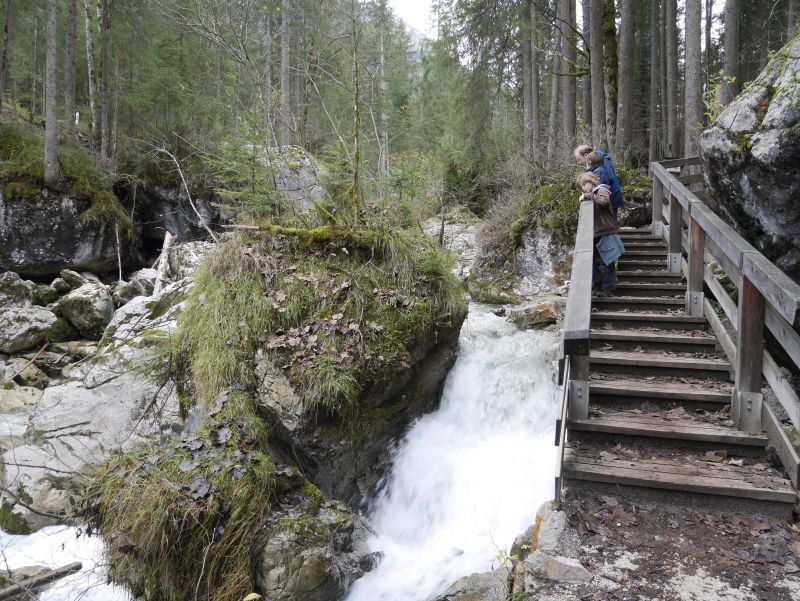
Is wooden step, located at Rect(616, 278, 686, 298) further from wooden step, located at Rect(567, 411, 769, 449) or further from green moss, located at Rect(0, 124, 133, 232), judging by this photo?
green moss, located at Rect(0, 124, 133, 232)

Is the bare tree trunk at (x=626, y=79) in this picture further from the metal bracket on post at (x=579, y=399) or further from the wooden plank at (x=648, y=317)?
the metal bracket on post at (x=579, y=399)

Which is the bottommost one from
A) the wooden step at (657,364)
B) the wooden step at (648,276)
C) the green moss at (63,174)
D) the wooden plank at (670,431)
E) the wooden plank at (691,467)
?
the wooden plank at (691,467)

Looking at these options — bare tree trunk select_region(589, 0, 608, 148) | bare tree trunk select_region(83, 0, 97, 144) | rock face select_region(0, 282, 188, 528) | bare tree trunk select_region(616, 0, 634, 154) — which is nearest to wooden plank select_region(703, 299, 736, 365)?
rock face select_region(0, 282, 188, 528)

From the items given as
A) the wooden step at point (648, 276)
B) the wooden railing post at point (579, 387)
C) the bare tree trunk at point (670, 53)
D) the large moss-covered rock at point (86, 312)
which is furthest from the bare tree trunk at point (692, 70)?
the large moss-covered rock at point (86, 312)

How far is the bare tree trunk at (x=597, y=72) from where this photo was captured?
1139cm

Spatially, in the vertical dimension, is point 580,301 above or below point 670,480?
above

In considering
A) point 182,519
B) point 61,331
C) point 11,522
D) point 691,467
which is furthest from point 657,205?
point 61,331

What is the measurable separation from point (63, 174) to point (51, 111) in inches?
73.0

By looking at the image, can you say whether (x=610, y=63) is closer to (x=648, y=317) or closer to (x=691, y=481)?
(x=648, y=317)

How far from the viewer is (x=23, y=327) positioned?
31.9 feet

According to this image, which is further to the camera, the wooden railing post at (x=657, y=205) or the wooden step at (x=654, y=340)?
the wooden railing post at (x=657, y=205)

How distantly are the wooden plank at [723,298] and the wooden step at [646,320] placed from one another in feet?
1.38

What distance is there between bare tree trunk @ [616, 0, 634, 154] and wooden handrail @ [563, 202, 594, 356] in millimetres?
8361

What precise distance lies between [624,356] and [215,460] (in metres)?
3.99
